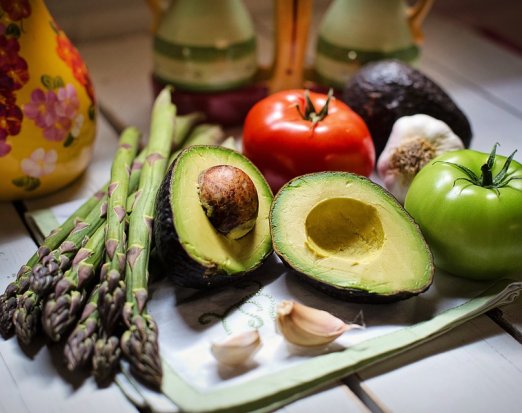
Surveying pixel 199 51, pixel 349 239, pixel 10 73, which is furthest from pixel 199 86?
pixel 349 239

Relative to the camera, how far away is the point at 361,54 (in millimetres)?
1201

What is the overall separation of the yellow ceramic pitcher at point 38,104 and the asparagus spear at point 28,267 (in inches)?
3.9

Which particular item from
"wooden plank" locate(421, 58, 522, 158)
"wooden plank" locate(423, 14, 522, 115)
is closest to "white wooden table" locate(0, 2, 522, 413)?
"wooden plank" locate(421, 58, 522, 158)

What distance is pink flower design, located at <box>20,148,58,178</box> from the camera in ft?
3.12

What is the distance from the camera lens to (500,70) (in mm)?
1507

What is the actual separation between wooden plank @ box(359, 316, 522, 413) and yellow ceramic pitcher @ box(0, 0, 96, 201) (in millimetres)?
522

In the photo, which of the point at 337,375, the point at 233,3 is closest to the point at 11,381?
the point at 337,375

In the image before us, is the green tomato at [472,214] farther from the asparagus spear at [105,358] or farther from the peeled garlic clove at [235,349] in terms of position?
the asparagus spear at [105,358]

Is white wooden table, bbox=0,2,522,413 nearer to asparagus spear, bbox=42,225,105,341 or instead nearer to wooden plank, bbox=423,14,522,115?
asparagus spear, bbox=42,225,105,341

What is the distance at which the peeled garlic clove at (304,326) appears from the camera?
28.8 inches

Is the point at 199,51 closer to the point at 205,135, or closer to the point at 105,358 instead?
the point at 205,135

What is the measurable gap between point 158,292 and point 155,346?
12 cm

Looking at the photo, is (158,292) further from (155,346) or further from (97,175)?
(97,175)

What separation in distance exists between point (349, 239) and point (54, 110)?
0.43m
